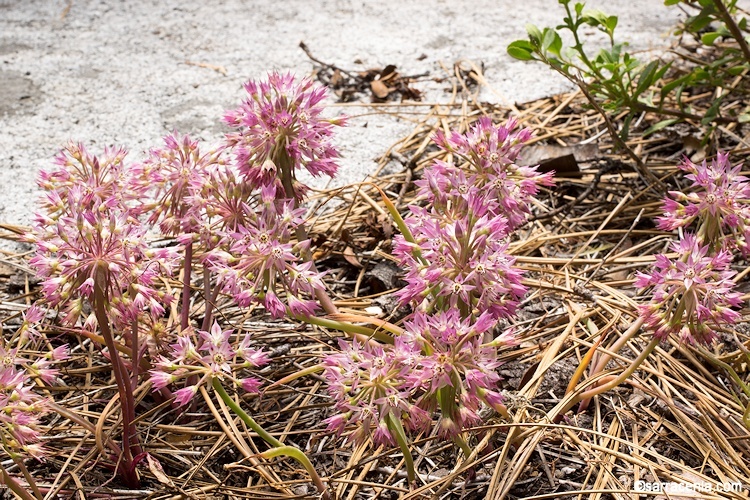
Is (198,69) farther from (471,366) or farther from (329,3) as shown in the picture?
(471,366)

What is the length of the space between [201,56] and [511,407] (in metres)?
3.23

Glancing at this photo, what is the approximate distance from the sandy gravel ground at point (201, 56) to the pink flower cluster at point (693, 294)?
175cm

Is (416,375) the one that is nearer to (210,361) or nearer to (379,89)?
(210,361)

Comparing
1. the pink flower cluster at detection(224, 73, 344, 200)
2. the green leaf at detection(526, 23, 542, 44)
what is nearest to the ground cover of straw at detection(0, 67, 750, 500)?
the pink flower cluster at detection(224, 73, 344, 200)

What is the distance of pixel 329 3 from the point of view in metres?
5.12

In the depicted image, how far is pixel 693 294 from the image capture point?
1.73m

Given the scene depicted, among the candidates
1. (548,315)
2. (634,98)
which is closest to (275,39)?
(634,98)

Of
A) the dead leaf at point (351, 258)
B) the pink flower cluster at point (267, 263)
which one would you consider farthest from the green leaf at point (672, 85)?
the pink flower cluster at point (267, 263)

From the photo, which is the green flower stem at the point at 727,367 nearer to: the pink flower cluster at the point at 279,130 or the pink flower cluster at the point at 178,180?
the pink flower cluster at the point at 279,130

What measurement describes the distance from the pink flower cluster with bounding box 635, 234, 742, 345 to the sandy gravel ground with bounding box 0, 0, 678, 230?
5.73 ft

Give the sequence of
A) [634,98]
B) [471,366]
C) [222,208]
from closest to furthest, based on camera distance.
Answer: [471,366] → [222,208] → [634,98]

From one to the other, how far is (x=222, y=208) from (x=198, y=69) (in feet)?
8.41

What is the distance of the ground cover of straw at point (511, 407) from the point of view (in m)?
1.85

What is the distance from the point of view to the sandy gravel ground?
11.7ft
